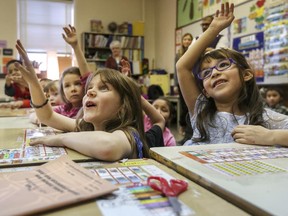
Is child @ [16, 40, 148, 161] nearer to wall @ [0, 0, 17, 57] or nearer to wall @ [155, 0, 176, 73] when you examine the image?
wall @ [155, 0, 176, 73]

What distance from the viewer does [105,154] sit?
764mm

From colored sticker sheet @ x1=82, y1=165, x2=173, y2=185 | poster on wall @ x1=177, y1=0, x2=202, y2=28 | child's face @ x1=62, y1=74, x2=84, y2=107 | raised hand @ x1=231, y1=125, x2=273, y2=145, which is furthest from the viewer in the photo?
poster on wall @ x1=177, y1=0, x2=202, y2=28

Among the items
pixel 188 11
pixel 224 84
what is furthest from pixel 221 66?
pixel 188 11

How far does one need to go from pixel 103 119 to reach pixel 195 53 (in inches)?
22.4

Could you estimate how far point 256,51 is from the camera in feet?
12.7

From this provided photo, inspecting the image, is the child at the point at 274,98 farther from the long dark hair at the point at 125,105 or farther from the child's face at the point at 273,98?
the long dark hair at the point at 125,105

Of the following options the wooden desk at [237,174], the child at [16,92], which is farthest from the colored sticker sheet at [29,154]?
the child at [16,92]

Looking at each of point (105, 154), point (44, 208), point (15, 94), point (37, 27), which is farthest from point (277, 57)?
point (37, 27)

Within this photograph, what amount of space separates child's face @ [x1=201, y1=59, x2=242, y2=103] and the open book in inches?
34.3

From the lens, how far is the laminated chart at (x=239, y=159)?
2.06 feet


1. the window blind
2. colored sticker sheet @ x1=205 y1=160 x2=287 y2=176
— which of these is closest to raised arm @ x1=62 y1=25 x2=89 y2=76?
colored sticker sheet @ x1=205 y1=160 x2=287 y2=176

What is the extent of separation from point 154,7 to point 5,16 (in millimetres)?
3047

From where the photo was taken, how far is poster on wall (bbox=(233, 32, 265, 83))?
379 cm

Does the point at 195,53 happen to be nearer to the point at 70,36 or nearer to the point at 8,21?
the point at 70,36
